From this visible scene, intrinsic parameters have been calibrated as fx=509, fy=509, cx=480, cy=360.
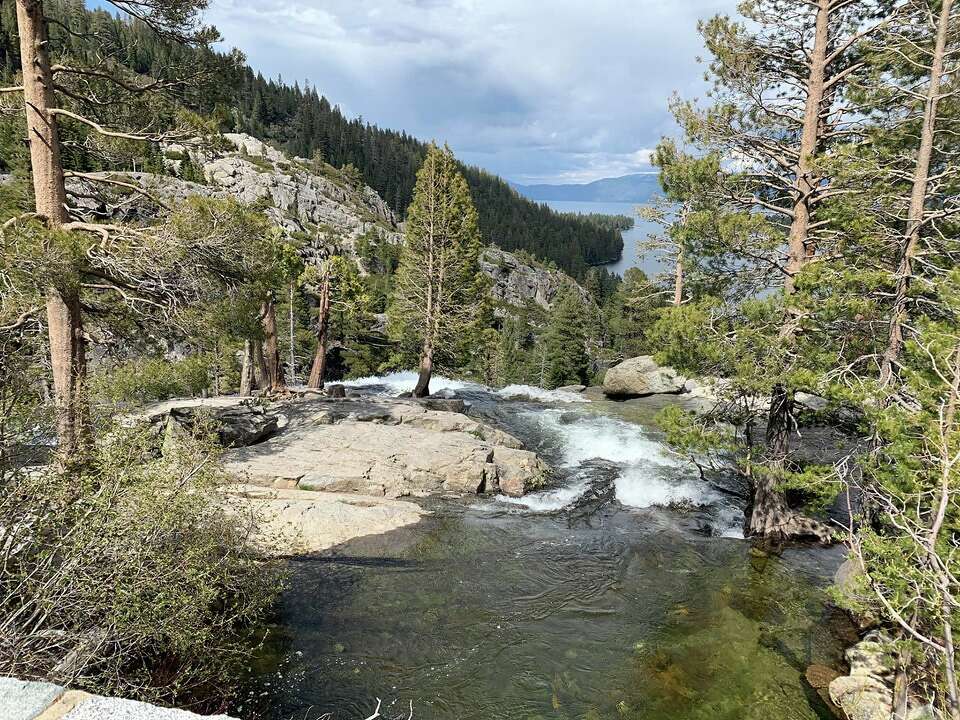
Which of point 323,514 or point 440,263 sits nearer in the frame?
point 323,514

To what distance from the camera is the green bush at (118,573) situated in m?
4.79

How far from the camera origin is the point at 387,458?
14953mm

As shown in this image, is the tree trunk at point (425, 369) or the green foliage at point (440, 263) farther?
the tree trunk at point (425, 369)

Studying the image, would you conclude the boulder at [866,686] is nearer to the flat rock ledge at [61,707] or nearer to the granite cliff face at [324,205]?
the flat rock ledge at [61,707]

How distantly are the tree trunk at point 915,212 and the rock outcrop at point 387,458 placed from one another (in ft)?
30.5

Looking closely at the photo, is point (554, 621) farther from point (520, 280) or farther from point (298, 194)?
point (520, 280)

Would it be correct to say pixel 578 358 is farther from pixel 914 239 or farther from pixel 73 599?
pixel 73 599

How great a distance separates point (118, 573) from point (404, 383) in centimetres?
3007

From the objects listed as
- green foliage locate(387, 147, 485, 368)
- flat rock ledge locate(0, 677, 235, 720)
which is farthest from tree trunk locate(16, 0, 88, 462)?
green foliage locate(387, 147, 485, 368)

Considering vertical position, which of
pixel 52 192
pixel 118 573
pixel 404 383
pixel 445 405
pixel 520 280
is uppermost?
pixel 520 280

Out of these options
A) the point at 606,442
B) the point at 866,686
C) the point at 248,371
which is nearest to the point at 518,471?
the point at 606,442

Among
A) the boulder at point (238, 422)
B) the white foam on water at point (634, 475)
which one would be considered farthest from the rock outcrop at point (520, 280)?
the boulder at point (238, 422)

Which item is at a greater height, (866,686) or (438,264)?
(438,264)

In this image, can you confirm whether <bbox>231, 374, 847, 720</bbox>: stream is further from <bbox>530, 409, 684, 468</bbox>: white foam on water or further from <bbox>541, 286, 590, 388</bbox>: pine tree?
<bbox>541, 286, 590, 388</bbox>: pine tree
